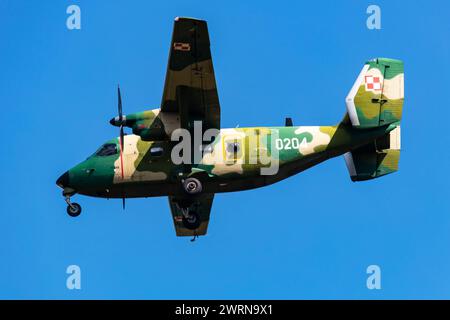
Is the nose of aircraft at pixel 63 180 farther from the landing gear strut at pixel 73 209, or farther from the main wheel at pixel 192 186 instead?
the main wheel at pixel 192 186

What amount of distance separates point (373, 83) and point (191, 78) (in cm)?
578

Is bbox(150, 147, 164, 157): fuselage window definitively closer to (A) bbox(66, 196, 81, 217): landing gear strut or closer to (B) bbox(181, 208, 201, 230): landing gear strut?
(B) bbox(181, 208, 201, 230): landing gear strut

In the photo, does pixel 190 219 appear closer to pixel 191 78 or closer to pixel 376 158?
pixel 191 78

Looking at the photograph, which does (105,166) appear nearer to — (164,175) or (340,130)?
(164,175)

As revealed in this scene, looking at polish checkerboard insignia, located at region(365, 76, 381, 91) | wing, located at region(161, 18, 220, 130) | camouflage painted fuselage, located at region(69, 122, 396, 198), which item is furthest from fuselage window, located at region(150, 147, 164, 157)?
polish checkerboard insignia, located at region(365, 76, 381, 91)

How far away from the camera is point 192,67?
86.7ft

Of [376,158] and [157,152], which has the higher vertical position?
[157,152]

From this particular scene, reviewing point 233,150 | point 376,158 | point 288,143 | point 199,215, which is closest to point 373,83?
point 376,158

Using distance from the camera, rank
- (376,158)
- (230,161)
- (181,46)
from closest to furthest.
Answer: (181,46) < (230,161) < (376,158)

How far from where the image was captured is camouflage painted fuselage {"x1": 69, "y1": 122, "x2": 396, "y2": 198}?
2788cm

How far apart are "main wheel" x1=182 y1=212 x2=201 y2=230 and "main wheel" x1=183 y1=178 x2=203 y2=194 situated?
2.22m

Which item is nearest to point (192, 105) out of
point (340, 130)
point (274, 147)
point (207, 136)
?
point (207, 136)

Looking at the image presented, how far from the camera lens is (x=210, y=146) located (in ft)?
92.0

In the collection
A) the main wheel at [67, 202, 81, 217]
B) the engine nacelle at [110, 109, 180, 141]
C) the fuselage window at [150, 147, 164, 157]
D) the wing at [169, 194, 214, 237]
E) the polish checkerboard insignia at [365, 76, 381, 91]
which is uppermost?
the polish checkerboard insignia at [365, 76, 381, 91]
